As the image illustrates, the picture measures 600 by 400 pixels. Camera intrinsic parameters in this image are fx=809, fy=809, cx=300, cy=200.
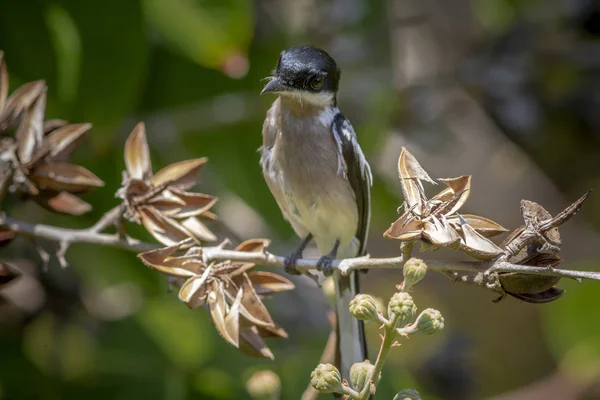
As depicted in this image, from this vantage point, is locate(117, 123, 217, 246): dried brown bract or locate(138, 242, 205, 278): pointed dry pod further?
locate(117, 123, 217, 246): dried brown bract

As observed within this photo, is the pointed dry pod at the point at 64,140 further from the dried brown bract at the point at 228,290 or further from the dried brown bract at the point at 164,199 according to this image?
the dried brown bract at the point at 228,290

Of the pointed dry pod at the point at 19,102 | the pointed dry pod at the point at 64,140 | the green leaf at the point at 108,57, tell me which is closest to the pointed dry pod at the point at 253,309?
the pointed dry pod at the point at 64,140

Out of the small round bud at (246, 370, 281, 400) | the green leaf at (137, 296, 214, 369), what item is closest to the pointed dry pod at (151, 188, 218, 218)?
the small round bud at (246, 370, 281, 400)

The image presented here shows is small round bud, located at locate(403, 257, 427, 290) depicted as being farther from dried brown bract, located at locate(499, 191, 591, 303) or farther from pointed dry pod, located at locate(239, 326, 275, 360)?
pointed dry pod, located at locate(239, 326, 275, 360)

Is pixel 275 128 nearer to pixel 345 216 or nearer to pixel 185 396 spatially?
pixel 345 216

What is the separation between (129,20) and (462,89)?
211cm

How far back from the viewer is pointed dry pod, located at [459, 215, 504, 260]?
1.34m

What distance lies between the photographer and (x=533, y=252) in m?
1.34

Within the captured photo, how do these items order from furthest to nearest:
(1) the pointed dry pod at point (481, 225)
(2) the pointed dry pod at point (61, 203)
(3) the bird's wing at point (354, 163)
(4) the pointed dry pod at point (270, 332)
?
(3) the bird's wing at point (354, 163) → (2) the pointed dry pod at point (61, 203) → (4) the pointed dry pod at point (270, 332) → (1) the pointed dry pod at point (481, 225)

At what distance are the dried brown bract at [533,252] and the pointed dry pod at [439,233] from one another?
10 cm

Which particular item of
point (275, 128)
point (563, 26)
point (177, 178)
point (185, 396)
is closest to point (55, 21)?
point (275, 128)

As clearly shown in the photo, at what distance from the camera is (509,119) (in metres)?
3.79

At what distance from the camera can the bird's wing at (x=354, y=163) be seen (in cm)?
250

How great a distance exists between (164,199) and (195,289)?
0.29m
